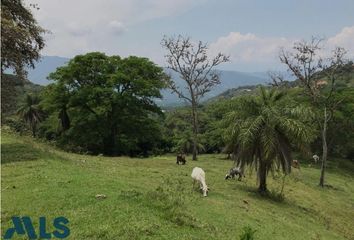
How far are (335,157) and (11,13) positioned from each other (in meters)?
56.2

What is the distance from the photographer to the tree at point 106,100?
4925cm

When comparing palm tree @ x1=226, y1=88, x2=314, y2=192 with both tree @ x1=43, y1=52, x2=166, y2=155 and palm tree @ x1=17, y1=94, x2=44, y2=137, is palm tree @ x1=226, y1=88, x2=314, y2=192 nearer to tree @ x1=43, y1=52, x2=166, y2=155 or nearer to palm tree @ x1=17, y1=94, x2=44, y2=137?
tree @ x1=43, y1=52, x2=166, y2=155

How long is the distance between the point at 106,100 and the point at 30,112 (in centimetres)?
4148

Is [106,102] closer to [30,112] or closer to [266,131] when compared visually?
[266,131]

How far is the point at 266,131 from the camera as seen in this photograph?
2594 cm

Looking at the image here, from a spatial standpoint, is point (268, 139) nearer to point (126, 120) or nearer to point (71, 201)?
point (71, 201)

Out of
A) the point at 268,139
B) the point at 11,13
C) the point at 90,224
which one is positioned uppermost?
the point at 11,13

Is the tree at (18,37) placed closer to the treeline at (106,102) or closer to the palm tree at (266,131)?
the palm tree at (266,131)

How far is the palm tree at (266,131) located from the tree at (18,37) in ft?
40.6

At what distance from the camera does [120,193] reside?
16.8 metres

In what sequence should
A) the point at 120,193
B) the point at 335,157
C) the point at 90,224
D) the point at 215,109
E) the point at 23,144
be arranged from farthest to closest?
the point at 215,109
the point at 335,157
the point at 23,144
the point at 120,193
the point at 90,224

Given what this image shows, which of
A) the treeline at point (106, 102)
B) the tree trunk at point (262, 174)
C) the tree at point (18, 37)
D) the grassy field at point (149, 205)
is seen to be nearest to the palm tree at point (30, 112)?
the treeline at point (106, 102)

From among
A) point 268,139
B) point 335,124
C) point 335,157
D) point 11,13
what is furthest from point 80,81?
point 335,157

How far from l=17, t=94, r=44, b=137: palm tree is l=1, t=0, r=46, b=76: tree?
202 feet
